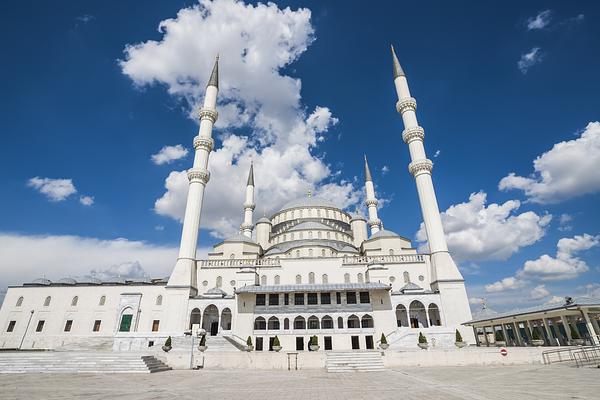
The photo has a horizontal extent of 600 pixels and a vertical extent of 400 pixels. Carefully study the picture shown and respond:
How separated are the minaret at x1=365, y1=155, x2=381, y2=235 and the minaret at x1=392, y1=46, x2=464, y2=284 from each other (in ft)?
49.1

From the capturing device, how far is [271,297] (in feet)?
107

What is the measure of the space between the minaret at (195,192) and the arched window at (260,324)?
26.7 ft

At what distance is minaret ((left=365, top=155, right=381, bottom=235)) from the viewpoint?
53.0m

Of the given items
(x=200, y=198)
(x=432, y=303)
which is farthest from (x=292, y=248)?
(x=432, y=303)

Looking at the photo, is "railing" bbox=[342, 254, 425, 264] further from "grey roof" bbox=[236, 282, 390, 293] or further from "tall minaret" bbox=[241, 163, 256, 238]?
"tall minaret" bbox=[241, 163, 256, 238]

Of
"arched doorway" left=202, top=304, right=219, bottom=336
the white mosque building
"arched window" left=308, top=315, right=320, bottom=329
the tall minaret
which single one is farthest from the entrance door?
the tall minaret

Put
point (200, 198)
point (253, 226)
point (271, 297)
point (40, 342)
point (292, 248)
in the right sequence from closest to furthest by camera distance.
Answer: point (271, 297)
point (40, 342)
point (200, 198)
point (292, 248)
point (253, 226)

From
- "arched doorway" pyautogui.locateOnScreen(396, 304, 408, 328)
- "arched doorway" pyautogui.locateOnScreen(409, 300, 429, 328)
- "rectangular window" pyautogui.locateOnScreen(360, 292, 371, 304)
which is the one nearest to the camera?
"rectangular window" pyautogui.locateOnScreen(360, 292, 371, 304)

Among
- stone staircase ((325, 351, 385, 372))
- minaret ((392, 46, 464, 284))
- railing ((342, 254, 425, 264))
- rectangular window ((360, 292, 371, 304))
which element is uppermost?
minaret ((392, 46, 464, 284))

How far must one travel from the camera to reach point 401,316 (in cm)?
3378

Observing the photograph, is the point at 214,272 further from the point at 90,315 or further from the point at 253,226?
the point at 253,226

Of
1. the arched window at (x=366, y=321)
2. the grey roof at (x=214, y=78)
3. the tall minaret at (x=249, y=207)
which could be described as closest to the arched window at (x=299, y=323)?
the arched window at (x=366, y=321)

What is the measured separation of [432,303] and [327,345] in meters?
11.8

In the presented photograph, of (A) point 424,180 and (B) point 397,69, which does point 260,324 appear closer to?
(A) point 424,180
